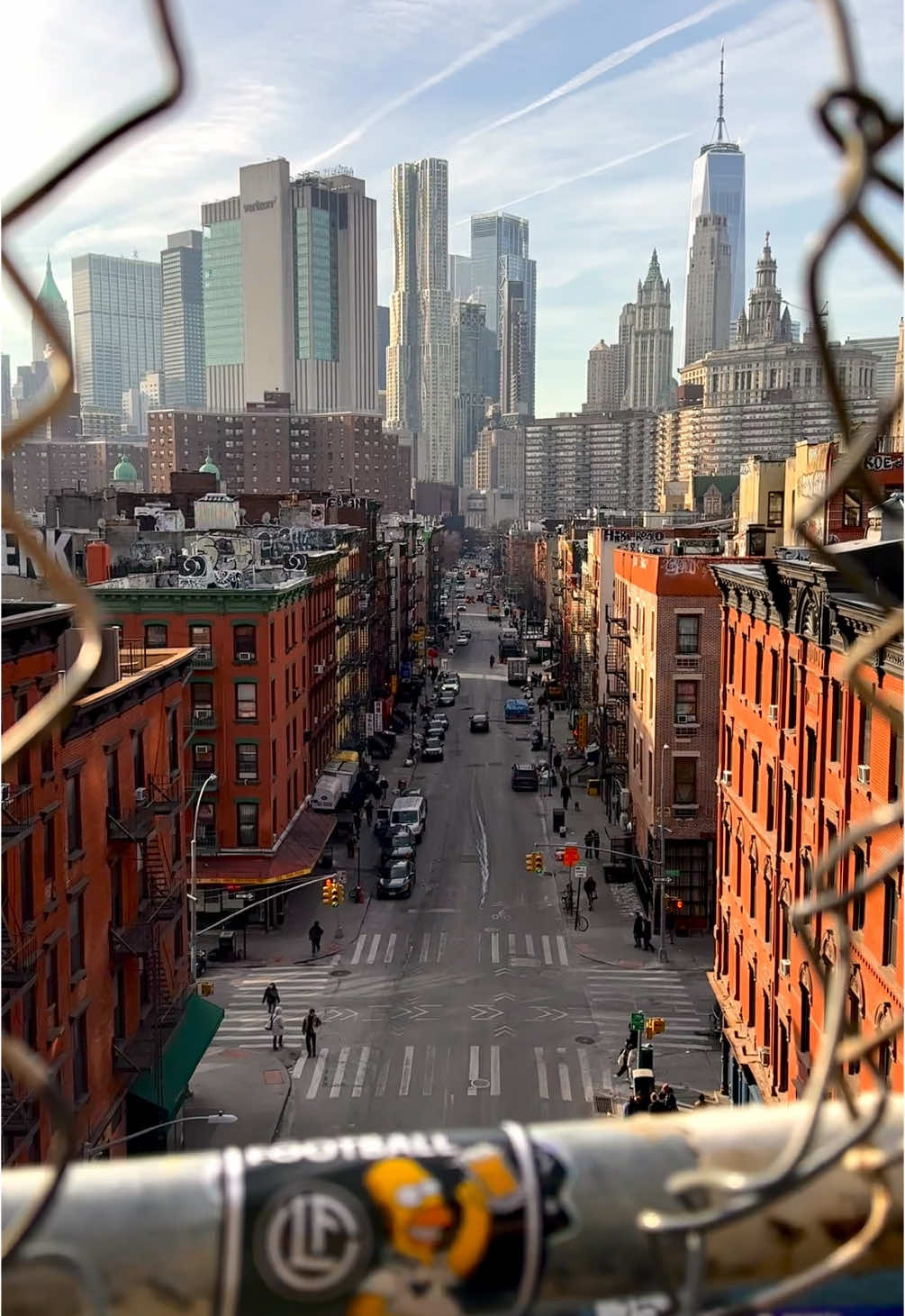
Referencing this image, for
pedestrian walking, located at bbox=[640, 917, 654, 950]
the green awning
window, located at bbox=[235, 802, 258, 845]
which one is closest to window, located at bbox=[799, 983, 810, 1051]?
the green awning

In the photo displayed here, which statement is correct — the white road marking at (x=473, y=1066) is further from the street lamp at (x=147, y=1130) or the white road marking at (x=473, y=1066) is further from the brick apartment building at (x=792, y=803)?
the brick apartment building at (x=792, y=803)

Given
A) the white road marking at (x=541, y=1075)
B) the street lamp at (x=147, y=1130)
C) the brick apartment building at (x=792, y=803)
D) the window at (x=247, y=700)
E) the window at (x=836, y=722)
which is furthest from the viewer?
the window at (x=247, y=700)

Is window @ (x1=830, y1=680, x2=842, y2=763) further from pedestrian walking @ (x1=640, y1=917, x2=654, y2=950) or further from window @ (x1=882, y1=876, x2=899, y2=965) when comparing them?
pedestrian walking @ (x1=640, y1=917, x2=654, y2=950)

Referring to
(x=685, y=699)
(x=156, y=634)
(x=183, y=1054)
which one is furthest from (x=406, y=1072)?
(x=156, y=634)

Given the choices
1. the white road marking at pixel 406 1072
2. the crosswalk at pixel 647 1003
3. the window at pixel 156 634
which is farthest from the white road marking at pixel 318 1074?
the window at pixel 156 634

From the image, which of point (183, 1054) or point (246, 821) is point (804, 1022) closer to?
point (183, 1054)
